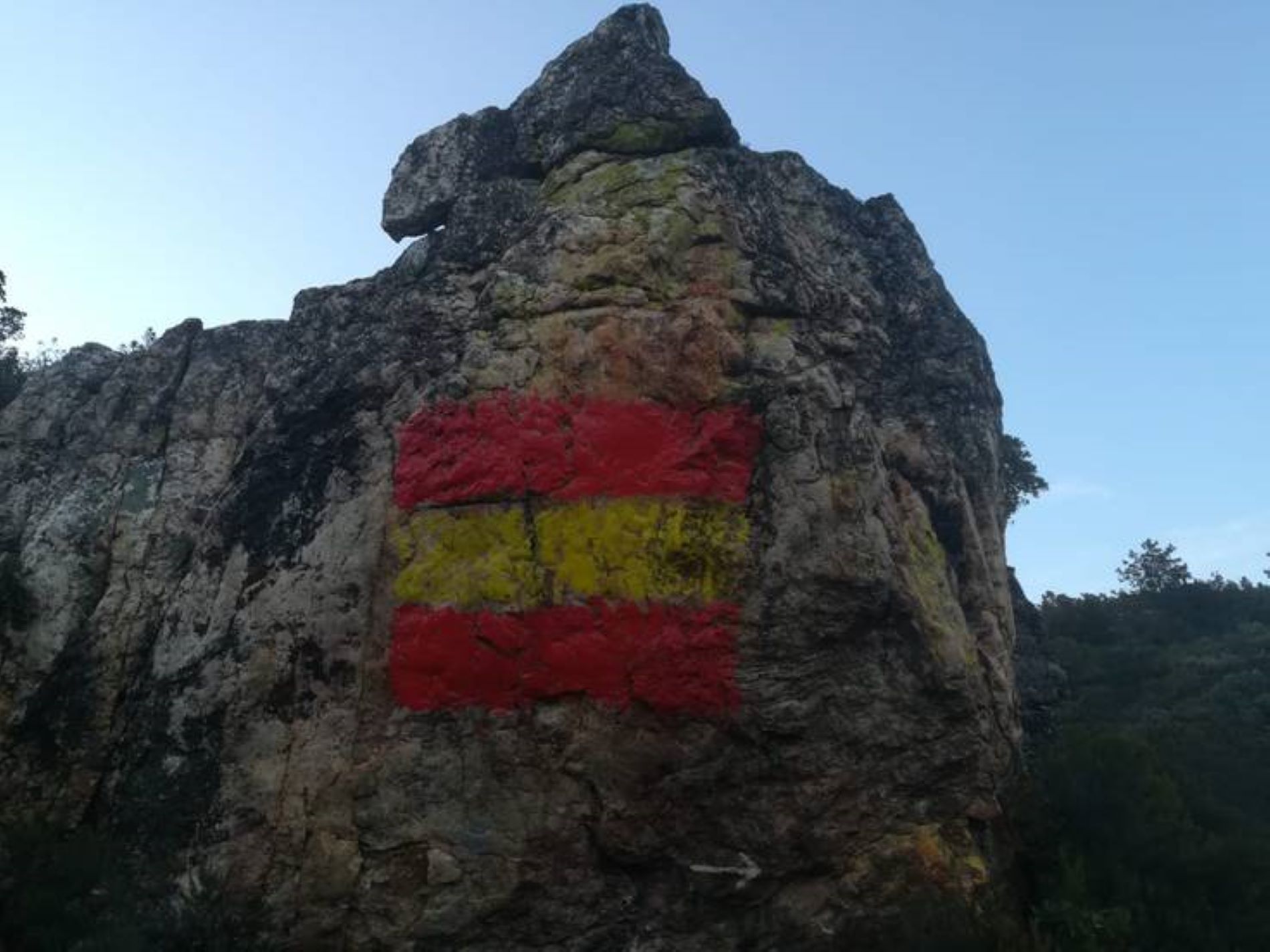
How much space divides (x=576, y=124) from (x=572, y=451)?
5440 mm

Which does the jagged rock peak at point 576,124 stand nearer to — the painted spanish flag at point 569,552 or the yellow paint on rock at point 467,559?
the painted spanish flag at point 569,552

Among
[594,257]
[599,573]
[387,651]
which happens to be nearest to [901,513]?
[599,573]

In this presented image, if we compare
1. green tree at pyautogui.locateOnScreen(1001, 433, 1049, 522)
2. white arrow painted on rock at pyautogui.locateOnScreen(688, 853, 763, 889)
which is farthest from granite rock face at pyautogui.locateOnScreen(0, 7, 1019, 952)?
green tree at pyautogui.locateOnScreen(1001, 433, 1049, 522)

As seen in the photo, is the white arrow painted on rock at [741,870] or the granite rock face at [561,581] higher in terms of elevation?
the granite rock face at [561,581]

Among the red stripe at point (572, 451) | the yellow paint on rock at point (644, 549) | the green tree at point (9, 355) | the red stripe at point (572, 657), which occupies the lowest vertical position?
the red stripe at point (572, 657)

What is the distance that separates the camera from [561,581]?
457 inches

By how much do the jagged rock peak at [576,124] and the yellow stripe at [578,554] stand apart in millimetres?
5396

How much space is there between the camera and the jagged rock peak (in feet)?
48.4

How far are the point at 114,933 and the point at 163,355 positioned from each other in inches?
358

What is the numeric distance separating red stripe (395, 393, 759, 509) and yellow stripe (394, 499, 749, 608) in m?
0.22

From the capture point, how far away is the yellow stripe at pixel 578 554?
1147 cm

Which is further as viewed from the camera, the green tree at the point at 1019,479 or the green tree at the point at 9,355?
the green tree at the point at 1019,479

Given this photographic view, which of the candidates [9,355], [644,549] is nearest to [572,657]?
[644,549]

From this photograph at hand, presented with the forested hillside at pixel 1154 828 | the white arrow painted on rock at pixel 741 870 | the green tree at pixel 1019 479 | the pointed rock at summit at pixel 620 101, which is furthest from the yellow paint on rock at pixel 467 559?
the green tree at pixel 1019 479
